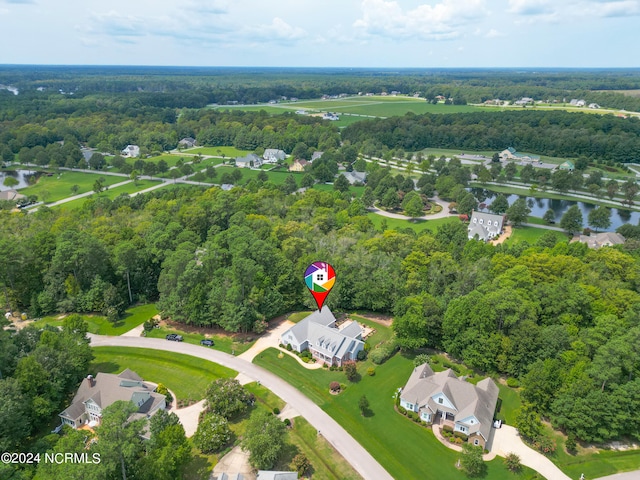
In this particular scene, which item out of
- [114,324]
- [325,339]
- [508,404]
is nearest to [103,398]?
[114,324]

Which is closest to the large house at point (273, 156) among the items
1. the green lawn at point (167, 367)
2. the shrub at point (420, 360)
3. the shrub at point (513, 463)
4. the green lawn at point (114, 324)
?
the green lawn at point (114, 324)

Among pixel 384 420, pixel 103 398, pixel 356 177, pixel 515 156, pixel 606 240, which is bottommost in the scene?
pixel 384 420

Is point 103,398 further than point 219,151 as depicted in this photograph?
No

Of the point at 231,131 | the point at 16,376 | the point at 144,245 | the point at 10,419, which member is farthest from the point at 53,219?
the point at 231,131

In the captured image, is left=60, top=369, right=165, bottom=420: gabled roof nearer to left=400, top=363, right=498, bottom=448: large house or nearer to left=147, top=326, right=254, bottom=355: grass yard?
left=147, top=326, right=254, bottom=355: grass yard

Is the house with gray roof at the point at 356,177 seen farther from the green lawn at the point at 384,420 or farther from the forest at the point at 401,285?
the green lawn at the point at 384,420

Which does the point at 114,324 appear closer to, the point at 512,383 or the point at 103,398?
the point at 103,398

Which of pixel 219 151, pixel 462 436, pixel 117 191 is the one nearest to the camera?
pixel 462 436
